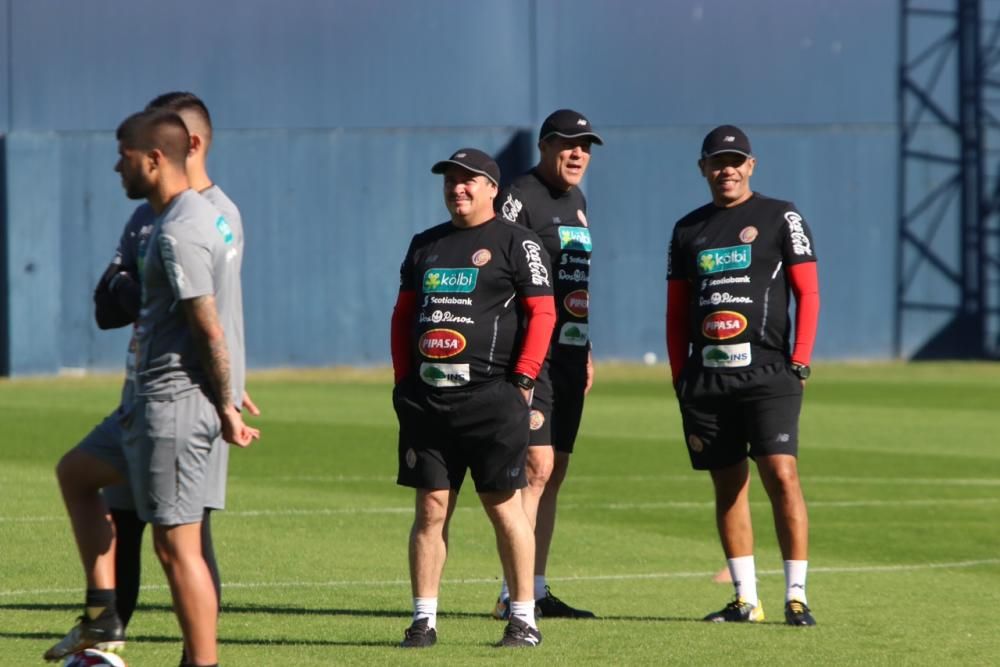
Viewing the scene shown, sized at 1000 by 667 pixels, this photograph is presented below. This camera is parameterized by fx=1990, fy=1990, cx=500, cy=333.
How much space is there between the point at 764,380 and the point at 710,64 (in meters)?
28.7

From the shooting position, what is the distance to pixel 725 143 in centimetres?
924

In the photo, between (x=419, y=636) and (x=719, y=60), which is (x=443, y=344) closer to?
(x=419, y=636)

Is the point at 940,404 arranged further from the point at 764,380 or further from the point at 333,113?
the point at 764,380

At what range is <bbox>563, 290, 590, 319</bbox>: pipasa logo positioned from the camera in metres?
9.74

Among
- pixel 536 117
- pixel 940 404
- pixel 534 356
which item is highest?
pixel 536 117

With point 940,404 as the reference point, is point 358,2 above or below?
above

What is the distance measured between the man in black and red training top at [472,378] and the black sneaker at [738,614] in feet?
3.67

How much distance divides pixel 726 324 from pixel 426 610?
206 centimetres

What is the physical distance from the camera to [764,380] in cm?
927

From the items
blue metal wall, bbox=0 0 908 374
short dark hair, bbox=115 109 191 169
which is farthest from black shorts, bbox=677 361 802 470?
blue metal wall, bbox=0 0 908 374

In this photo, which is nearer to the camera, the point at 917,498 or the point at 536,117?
the point at 917,498

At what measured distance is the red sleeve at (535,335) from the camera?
8.51 metres

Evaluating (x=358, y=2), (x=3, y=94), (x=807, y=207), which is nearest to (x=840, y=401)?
(x=807, y=207)

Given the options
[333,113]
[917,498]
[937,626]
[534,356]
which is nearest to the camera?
[534,356]
